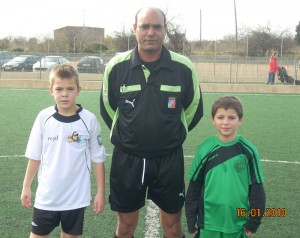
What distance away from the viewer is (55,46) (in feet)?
129

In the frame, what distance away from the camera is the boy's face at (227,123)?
10.1ft

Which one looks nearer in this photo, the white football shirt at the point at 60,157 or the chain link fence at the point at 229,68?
the white football shirt at the point at 60,157

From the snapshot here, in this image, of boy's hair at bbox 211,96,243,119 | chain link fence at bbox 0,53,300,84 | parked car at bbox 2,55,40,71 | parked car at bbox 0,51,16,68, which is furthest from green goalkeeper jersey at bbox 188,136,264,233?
parked car at bbox 0,51,16,68

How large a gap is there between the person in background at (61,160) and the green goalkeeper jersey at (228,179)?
0.88 m

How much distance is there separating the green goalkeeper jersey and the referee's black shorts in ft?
1.08

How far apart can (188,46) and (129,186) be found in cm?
3745

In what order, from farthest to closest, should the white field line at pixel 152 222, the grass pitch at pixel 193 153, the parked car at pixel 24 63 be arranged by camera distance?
1. the parked car at pixel 24 63
2. the grass pitch at pixel 193 153
3. the white field line at pixel 152 222

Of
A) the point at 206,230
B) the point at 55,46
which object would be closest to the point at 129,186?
the point at 206,230

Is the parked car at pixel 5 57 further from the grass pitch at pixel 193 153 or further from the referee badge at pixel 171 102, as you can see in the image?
the referee badge at pixel 171 102

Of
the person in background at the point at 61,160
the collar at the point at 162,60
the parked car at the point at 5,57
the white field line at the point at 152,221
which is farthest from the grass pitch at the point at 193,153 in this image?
the parked car at the point at 5,57

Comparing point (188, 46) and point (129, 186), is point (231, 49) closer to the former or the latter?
point (188, 46)

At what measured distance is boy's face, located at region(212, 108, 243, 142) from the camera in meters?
3.09

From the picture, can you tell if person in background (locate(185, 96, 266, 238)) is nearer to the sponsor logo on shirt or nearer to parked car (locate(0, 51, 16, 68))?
the sponsor logo on shirt

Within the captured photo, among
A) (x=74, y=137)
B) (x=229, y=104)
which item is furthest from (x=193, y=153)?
(x=74, y=137)
